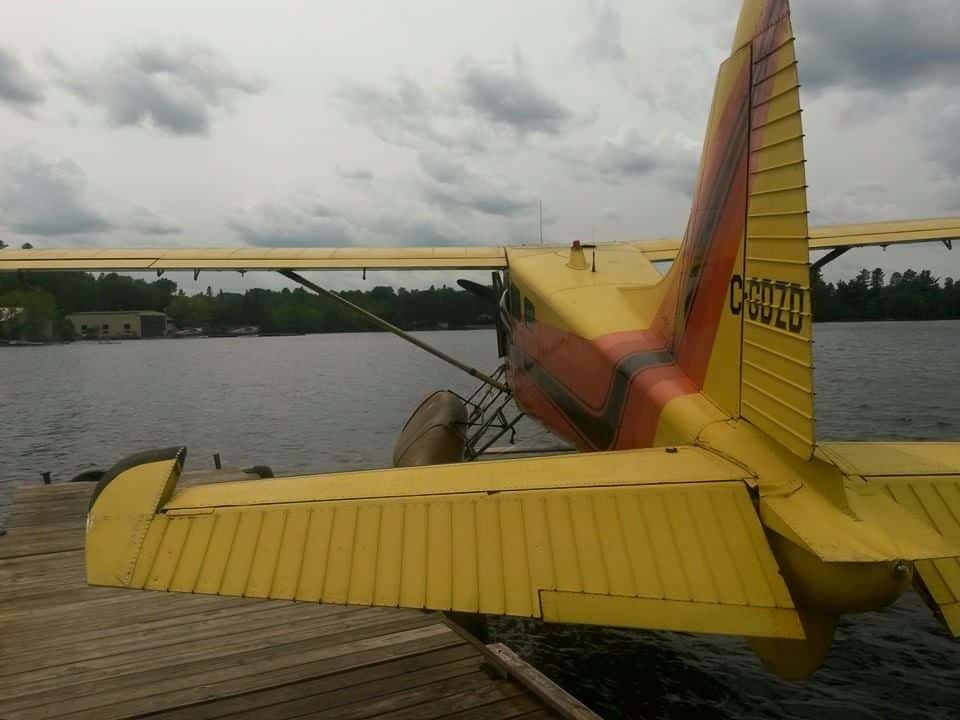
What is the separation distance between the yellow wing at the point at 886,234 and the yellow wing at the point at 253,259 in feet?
9.36

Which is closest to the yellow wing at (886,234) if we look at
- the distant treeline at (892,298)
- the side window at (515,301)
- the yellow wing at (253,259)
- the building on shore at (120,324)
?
the side window at (515,301)

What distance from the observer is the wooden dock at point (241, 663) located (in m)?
3.52

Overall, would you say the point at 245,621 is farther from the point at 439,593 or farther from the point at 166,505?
the point at 439,593

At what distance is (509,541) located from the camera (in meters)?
2.45

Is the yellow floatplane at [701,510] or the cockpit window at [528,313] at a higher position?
the cockpit window at [528,313]

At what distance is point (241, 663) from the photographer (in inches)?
158

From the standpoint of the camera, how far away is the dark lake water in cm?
509

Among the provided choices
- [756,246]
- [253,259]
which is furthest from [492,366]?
[756,246]

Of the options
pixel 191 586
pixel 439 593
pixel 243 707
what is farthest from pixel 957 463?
pixel 243 707

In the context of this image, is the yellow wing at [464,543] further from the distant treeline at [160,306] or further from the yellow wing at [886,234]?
the distant treeline at [160,306]

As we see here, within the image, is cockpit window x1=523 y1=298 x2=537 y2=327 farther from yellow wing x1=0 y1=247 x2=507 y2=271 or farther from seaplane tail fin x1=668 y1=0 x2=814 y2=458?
seaplane tail fin x1=668 y1=0 x2=814 y2=458

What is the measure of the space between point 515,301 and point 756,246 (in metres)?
4.87

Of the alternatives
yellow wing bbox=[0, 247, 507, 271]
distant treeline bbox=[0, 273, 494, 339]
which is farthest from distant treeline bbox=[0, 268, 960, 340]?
yellow wing bbox=[0, 247, 507, 271]

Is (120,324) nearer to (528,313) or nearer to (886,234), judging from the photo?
(528,313)
